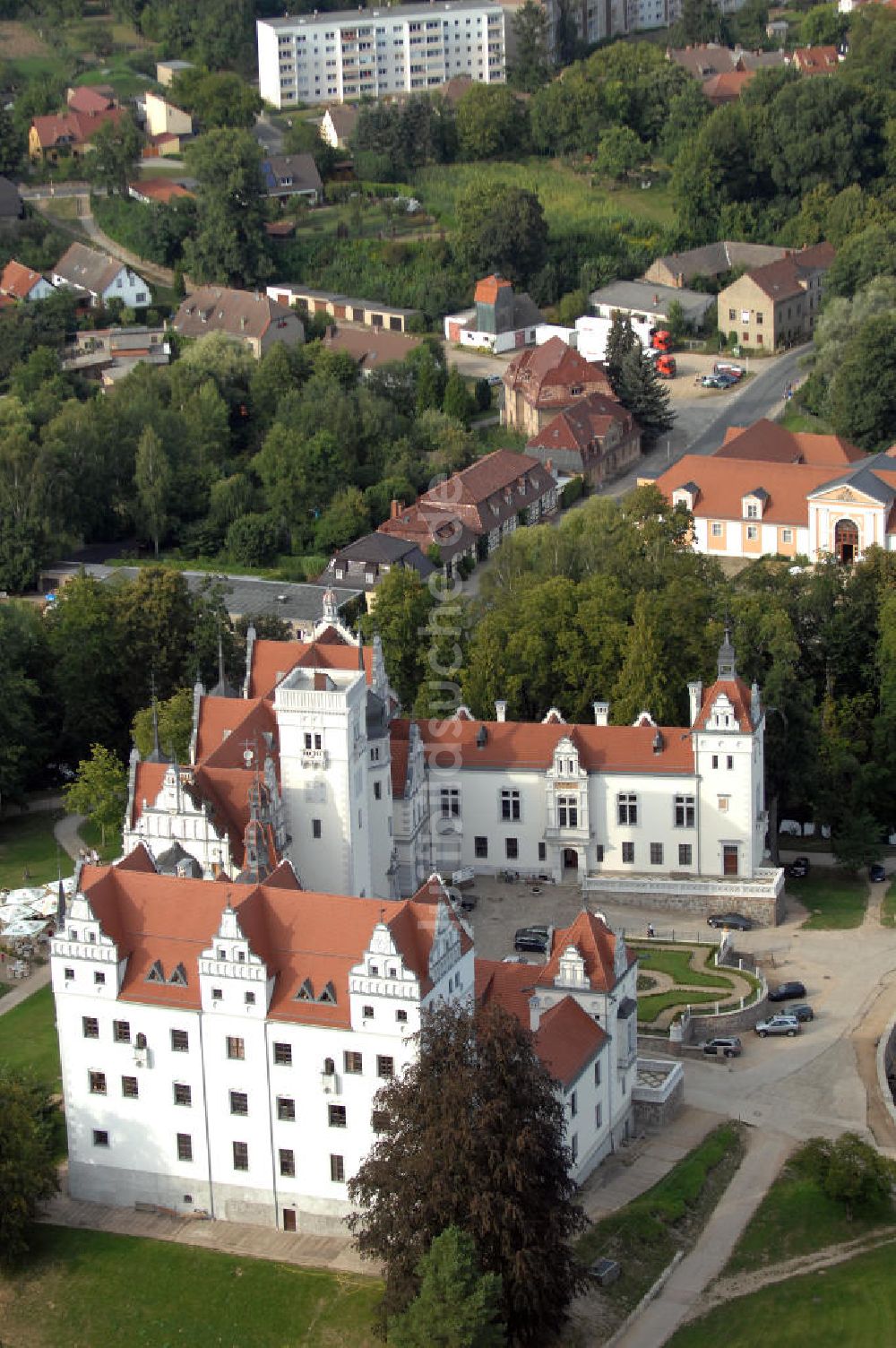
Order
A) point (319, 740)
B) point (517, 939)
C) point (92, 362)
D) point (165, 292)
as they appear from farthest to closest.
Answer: point (165, 292) < point (92, 362) < point (517, 939) < point (319, 740)

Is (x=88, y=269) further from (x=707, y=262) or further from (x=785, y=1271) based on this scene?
(x=785, y=1271)

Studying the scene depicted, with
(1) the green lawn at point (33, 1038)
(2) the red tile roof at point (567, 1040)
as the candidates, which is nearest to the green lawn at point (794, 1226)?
(2) the red tile roof at point (567, 1040)

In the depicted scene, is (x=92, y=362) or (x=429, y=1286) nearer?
(x=429, y=1286)

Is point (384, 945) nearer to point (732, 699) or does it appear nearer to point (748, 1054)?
point (748, 1054)

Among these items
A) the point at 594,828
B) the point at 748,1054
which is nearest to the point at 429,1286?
the point at 748,1054

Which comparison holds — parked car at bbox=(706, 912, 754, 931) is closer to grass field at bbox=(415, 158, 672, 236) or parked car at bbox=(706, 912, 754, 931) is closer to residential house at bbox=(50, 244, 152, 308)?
residential house at bbox=(50, 244, 152, 308)

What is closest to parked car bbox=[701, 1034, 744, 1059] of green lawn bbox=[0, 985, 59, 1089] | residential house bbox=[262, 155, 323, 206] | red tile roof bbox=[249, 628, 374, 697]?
red tile roof bbox=[249, 628, 374, 697]

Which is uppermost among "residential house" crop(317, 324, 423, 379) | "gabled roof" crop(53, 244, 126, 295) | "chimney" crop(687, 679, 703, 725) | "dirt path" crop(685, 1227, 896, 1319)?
"gabled roof" crop(53, 244, 126, 295)
